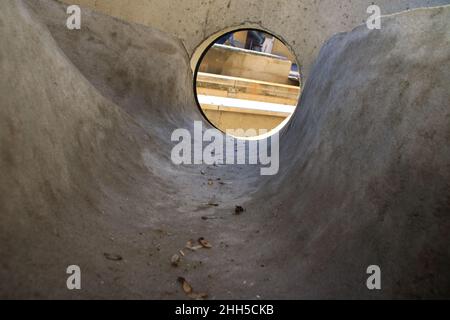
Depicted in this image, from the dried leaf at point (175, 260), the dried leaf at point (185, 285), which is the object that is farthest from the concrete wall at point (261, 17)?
the dried leaf at point (185, 285)

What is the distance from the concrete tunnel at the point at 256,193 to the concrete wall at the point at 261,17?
3383mm

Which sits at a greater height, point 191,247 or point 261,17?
point 261,17

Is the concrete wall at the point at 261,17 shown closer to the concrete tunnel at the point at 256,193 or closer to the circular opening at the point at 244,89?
the concrete tunnel at the point at 256,193

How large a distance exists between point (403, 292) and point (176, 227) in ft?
5.93

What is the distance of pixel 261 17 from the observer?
7043mm

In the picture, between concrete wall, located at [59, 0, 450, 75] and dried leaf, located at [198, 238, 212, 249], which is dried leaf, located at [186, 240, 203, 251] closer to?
dried leaf, located at [198, 238, 212, 249]

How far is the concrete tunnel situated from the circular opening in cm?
1193

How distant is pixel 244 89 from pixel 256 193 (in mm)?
12811

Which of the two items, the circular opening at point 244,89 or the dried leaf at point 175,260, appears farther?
the circular opening at point 244,89

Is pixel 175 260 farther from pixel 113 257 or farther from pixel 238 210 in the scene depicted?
pixel 238 210

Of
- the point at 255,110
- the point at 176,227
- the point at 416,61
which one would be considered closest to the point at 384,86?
the point at 416,61

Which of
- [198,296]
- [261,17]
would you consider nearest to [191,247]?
[198,296]

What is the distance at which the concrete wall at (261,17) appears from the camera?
6789 mm

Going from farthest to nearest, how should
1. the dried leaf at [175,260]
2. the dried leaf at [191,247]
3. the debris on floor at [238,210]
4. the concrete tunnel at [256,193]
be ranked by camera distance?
the debris on floor at [238,210] → the dried leaf at [191,247] → the dried leaf at [175,260] → the concrete tunnel at [256,193]
